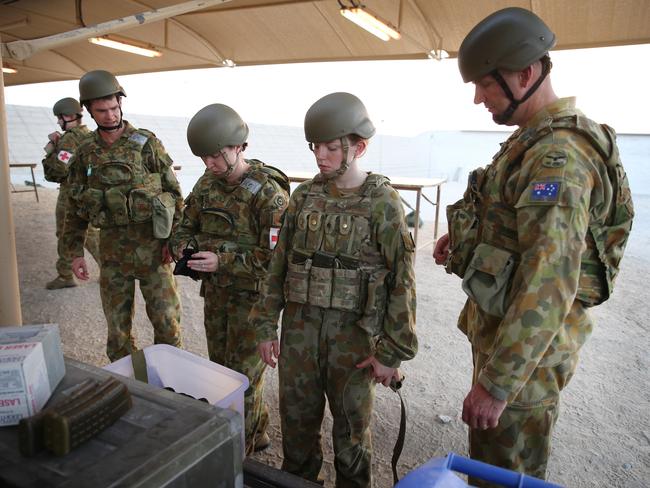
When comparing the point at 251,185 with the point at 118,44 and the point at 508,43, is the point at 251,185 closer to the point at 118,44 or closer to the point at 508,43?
the point at 508,43

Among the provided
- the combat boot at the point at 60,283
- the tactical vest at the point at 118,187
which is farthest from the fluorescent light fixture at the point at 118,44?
the tactical vest at the point at 118,187

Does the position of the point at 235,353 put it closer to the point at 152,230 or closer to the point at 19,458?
the point at 152,230

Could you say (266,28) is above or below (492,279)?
above

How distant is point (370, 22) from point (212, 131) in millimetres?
4262

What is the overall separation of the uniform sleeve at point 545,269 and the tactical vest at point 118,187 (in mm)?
2343

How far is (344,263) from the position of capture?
5.85 feet

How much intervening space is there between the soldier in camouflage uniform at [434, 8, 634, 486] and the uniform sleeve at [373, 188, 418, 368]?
231 millimetres

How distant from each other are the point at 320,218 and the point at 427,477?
1.07 m

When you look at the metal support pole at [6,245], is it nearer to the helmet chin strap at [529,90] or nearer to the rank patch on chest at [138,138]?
the rank patch on chest at [138,138]

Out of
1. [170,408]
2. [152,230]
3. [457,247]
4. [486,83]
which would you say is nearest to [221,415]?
[170,408]

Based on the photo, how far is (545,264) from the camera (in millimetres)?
1200

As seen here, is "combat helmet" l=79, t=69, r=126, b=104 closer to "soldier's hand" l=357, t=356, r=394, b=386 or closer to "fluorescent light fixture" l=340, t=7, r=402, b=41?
"soldier's hand" l=357, t=356, r=394, b=386

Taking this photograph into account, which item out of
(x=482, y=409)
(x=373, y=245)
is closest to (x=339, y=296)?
(x=373, y=245)

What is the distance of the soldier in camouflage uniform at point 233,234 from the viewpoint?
2238 mm
